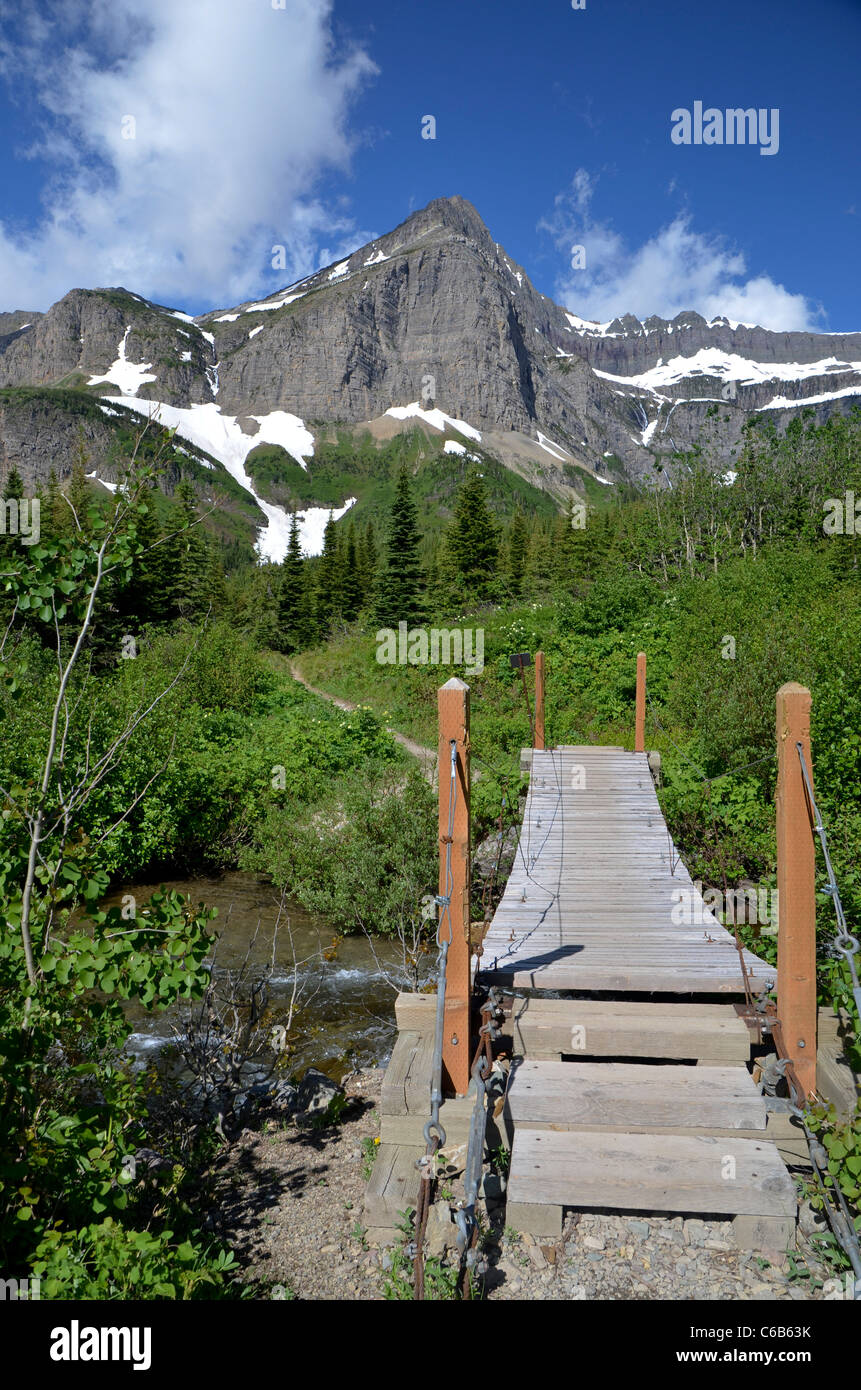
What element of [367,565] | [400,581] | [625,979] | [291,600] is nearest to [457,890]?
[625,979]

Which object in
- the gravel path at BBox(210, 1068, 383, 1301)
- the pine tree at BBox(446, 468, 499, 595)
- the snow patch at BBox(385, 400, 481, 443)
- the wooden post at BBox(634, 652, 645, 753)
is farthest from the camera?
the snow patch at BBox(385, 400, 481, 443)

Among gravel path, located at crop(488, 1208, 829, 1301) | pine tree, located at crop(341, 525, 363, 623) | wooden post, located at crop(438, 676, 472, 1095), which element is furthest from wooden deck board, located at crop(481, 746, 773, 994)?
pine tree, located at crop(341, 525, 363, 623)

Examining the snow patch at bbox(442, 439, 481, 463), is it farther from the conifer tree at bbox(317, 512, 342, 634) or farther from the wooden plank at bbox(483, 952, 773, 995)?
the wooden plank at bbox(483, 952, 773, 995)

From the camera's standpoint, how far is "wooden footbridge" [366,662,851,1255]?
11.7 feet

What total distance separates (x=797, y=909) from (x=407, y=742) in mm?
14697

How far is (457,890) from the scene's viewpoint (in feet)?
14.2

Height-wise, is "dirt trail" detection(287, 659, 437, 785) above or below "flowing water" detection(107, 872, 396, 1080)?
above

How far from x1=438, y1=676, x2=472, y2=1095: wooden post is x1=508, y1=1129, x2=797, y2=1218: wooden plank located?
552 millimetres

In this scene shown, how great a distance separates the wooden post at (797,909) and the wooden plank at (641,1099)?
352 millimetres

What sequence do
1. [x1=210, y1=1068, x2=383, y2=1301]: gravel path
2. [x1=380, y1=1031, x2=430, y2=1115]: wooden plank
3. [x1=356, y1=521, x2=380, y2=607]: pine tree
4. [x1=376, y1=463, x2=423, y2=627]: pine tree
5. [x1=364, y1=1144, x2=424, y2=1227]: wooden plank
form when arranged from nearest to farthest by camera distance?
[x1=210, y1=1068, x2=383, y2=1301]: gravel path
[x1=364, y1=1144, x2=424, y2=1227]: wooden plank
[x1=380, y1=1031, x2=430, y2=1115]: wooden plank
[x1=376, y1=463, x2=423, y2=627]: pine tree
[x1=356, y1=521, x2=380, y2=607]: pine tree

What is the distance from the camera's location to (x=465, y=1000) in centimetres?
424

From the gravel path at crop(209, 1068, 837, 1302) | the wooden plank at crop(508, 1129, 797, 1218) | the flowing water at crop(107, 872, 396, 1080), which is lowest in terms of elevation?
the flowing water at crop(107, 872, 396, 1080)

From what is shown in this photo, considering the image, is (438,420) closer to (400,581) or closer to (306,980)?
(400,581)
